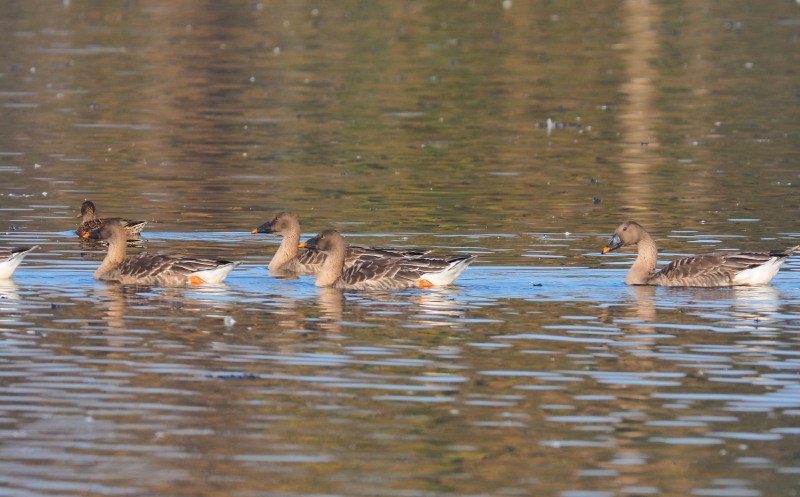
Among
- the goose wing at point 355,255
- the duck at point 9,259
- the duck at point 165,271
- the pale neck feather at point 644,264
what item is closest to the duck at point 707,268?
the pale neck feather at point 644,264

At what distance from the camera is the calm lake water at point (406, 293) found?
1168 centimetres

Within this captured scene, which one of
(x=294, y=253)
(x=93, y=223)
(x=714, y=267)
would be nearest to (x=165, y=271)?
(x=294, y=253)

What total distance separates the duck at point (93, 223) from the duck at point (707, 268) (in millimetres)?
7938

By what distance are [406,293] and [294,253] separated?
10.6ft

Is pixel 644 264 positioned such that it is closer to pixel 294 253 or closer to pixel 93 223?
pixel 294 253

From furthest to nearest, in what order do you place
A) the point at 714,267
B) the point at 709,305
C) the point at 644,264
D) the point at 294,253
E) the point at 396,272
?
the point at 294,253, the point at 644,264, the point at 396,272, the point at 714,267, the point at 709,305

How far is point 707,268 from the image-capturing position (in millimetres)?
19562

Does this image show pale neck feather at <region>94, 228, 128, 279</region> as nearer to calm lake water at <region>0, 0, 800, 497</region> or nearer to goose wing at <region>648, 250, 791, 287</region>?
calm lake water at <region>0, 0, 800, 497</region>

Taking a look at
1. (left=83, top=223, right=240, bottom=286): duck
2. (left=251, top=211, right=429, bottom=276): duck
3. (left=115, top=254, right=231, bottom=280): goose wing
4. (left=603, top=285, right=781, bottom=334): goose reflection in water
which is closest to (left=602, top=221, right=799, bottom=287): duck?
(left=603, top=285, right=781, bottom=334): goose reflection in water

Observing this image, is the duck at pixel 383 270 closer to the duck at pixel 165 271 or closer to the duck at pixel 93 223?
the duck at pixel 165 271

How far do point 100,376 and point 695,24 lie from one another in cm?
6289

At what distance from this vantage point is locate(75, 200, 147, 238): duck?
23797 millimetres

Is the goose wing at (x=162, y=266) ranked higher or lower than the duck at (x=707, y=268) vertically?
higher

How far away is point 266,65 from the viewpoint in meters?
54.7
